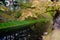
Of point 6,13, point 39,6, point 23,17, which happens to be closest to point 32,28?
point 23,17

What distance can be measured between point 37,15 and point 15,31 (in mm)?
1251

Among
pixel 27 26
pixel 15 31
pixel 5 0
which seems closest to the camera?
pixel 15 31

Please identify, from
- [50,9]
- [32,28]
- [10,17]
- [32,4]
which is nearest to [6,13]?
[10,17]

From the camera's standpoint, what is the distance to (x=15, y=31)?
12.1 feet

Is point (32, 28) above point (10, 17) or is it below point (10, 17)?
below

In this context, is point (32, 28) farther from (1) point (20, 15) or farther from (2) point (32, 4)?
(2) point (32, 4)

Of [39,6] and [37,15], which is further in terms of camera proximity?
[39,6]

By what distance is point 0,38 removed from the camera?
3.45m

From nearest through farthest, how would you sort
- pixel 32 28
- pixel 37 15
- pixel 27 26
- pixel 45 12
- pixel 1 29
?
pixel 1 29, pixel 27 26, pixel 32 28, pixel 37 15, pixel 45 12

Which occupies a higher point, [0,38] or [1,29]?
[1,29]

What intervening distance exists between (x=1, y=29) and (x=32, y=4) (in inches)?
83.6

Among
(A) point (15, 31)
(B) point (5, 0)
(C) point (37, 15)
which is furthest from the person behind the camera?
(B) point (5, 0)

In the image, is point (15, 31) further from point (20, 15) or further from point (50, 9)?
point (50, 9)

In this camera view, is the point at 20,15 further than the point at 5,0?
No
